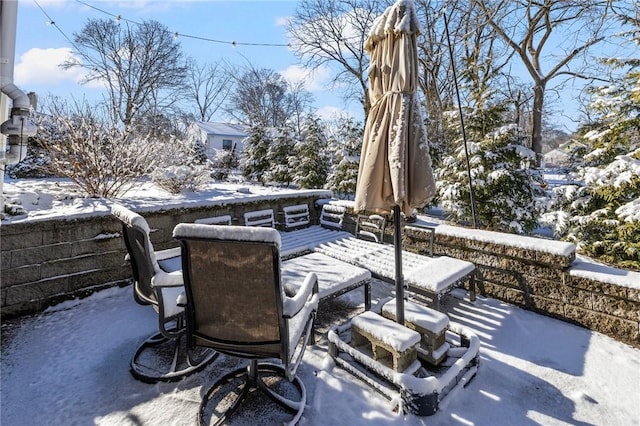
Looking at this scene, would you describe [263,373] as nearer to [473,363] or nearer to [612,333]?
[473,363]

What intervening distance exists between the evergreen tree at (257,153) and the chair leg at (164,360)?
1278 cm

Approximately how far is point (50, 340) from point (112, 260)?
43.7 inches

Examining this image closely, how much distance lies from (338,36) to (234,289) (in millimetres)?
18228

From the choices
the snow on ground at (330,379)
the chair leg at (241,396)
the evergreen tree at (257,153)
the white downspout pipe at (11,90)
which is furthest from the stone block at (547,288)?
the evergreen tree at (257,153)

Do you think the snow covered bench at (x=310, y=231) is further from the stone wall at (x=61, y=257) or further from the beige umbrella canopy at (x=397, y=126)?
the beige umbrella canopy at (x=397, y=126)

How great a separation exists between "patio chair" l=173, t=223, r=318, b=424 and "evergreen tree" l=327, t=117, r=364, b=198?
855 cm

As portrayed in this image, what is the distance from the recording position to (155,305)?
2.35 m

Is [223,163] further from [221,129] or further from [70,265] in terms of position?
[221,129]

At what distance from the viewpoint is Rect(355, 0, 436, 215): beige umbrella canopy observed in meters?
2.21

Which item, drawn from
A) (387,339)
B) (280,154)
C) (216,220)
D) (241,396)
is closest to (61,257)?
(216,220)

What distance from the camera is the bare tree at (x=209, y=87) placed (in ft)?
100

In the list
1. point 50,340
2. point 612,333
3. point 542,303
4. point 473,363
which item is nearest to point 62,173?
point 50,340

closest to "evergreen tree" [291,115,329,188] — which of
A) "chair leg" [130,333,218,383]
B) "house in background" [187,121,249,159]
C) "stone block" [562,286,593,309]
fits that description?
"stone block" [562,286,593,309]

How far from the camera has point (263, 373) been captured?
8.12ft
